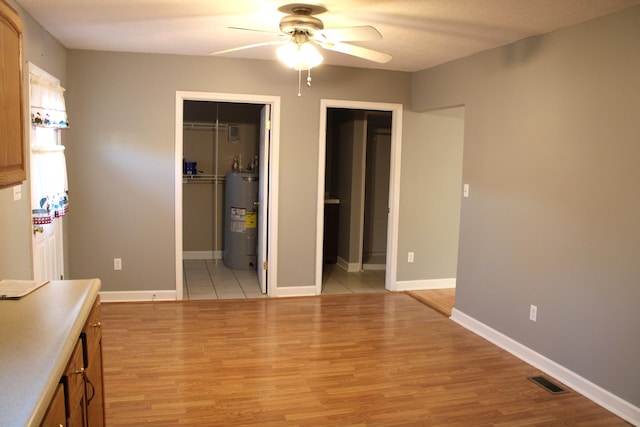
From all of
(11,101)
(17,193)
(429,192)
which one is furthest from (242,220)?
(11,101)

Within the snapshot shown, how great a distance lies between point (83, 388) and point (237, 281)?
3862mm

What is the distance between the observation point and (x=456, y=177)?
5695 mm

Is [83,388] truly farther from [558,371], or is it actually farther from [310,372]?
[558,371]

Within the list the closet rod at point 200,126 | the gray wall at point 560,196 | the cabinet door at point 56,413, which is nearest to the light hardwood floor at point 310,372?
the gray wall at point 560,196

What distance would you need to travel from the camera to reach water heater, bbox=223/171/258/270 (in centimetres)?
632

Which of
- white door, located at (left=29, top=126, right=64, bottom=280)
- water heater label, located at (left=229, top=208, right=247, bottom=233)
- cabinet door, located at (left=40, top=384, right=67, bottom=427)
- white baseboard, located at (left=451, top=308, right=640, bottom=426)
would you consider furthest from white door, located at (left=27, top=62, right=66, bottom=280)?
white baseboard, located at (left=451, top=308, right=640, bottom=426)

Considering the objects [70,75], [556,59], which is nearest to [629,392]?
[556,59]

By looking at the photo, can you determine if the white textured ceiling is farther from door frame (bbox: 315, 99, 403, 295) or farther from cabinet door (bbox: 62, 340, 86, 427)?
cabinet door (bbox: 62, 340, 86, 427)

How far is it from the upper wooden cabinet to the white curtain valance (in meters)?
1.36

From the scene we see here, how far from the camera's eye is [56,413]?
1.54 m

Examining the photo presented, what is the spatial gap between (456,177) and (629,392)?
3100mm

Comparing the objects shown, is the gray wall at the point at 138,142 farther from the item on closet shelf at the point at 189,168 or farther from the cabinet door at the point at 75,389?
the cabinet door at the point at 75,389

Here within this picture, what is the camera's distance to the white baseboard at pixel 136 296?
4.95 m

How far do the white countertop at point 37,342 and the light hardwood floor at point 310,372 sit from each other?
36.7 inches
